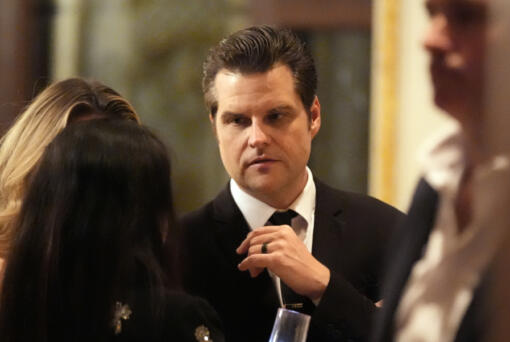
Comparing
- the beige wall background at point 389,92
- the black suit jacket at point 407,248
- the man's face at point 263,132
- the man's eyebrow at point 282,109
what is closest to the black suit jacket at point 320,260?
the man's face at point 263,132

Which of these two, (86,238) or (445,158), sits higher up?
(445,158)

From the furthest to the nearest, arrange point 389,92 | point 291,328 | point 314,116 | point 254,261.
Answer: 1. point 389,92
2. point 314,116
3. point 254,261
4. point 291,328

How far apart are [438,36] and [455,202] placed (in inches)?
6.2

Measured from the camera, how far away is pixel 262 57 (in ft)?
6.06

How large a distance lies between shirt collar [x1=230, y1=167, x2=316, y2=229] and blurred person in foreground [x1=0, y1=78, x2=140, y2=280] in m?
0.29

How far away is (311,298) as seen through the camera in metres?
1.68

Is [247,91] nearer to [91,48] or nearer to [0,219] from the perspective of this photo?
[0,219]

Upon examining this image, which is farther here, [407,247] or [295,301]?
[295,301]

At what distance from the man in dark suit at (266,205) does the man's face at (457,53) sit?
903mm

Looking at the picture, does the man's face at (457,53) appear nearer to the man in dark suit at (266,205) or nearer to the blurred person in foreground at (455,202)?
the blurred person in foreground at (455,202)

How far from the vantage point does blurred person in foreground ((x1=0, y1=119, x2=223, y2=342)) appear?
4.36ft

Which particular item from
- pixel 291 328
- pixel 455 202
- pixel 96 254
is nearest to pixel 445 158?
pixel 455 202

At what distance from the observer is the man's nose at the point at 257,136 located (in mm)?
1774

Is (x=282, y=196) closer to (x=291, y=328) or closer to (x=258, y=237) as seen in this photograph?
(x=258, y=237)
